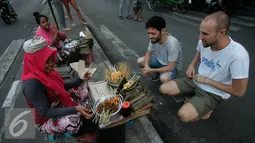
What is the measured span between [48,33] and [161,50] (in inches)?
94.2

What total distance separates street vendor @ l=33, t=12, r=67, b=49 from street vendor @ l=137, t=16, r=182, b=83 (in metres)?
1.96

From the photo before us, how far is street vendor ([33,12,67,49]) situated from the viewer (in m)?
3.77

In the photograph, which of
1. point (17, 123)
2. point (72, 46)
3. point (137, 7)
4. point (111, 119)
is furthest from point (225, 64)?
point (137, 7)

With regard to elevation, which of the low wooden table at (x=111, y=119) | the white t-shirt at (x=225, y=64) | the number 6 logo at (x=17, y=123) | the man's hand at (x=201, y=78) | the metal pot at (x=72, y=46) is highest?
the white t-shirt at (x=225, y=64)

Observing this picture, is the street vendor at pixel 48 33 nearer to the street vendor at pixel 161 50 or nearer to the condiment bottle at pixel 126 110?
the street vendor at pixel 161 50

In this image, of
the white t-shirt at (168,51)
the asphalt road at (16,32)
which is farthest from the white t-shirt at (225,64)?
the asphalt road at (16,32)

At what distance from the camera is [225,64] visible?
218cm

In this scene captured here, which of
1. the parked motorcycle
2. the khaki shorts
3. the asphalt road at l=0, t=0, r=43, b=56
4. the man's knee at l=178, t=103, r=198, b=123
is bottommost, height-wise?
the asphalt road at l=0, t=0, r=43, b=56

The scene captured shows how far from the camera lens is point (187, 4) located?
8.30m

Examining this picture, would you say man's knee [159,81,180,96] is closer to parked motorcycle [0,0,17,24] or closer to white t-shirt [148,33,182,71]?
white t-shirt [148,33,182,71]

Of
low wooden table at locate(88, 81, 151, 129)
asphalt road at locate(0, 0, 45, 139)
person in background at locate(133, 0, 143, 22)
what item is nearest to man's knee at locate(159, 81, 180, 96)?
low wooden table at locate(88, 81, 151, 129)

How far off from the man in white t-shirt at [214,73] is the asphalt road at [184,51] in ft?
1.37

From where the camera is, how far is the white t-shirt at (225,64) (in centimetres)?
204

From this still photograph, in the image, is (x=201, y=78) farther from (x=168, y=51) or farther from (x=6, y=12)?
(x=6, y=12)
